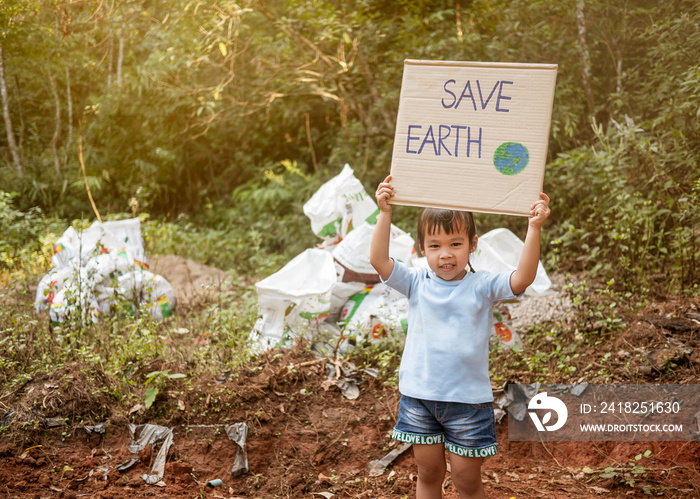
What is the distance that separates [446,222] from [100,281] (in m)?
2.88

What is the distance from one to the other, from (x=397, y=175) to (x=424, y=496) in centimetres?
103

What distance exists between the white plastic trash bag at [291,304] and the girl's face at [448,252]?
5.13 feet

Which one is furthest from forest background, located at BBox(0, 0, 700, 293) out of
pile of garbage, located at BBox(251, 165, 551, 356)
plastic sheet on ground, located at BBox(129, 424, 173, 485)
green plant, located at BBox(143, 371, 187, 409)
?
plastic sheet on ground, located at BBox(129, 424, 173, 485)

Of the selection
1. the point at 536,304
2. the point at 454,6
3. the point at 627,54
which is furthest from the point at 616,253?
the point at 454,6

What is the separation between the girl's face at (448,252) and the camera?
184 centimetres

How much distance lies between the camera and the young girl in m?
1.78

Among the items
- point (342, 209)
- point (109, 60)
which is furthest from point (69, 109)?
point (342, 209)

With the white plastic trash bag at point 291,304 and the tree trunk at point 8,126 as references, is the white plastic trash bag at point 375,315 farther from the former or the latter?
the tree trunk at point 8,126

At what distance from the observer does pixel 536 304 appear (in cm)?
402

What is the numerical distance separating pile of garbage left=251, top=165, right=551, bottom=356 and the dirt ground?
0.30m

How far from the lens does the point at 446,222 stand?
1832mm

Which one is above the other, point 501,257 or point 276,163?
point 501,257

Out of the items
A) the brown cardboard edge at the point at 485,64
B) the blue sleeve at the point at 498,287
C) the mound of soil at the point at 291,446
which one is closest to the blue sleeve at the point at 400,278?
the blue sleeve at the point at 498,287

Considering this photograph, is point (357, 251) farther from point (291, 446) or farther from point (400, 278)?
point (400, 278)
